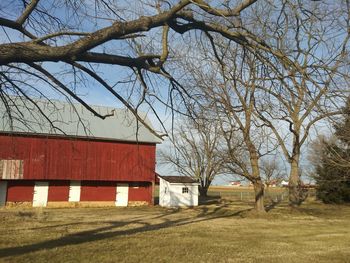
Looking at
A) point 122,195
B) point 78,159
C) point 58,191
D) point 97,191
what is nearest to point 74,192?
point 58,191

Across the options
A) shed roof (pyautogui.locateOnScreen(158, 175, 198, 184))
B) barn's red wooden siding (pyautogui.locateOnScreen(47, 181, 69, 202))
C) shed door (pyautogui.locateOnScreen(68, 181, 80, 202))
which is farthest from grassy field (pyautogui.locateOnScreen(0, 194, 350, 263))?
shed roof (pyautogui.locateOnScreen(158, 175, 198, 184))

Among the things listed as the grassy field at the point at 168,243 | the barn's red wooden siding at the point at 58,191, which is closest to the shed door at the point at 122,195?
the barn's red wooden siding at the point at 58,191

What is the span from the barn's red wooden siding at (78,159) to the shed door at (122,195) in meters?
1.04

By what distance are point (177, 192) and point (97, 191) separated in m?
6.74

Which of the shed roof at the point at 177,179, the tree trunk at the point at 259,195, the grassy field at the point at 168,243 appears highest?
the shed roof at the point at 177,179

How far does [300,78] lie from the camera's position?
237 inches

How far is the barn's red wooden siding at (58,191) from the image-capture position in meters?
34.8

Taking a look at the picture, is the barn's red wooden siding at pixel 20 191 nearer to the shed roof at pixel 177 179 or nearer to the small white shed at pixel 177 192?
the small white shed at pixel 177 192

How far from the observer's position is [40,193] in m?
34.4

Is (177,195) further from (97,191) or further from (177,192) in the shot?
(97,191)

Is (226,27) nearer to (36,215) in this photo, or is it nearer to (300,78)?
(300,78)

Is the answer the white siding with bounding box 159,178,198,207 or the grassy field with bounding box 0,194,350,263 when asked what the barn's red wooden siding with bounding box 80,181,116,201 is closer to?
the white siding with bounding box 159,178,198,207

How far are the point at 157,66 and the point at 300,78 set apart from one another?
1871 mm

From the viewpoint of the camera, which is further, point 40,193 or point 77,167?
point 77,167
